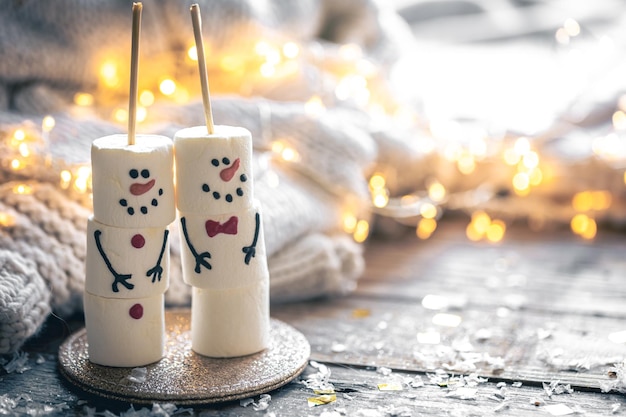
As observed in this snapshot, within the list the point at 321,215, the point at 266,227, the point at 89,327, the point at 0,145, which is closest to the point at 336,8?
the point at 321,215

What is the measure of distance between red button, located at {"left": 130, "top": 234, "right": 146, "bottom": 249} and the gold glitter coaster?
140 millimetres

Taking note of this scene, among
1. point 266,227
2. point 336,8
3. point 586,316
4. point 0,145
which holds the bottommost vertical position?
point 586,316

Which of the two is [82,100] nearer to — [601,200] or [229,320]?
[229,320]

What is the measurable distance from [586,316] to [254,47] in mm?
681

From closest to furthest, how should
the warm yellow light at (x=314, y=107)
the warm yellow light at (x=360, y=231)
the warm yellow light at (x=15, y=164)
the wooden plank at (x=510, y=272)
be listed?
the warm yellow light at (x=15, y=164), the wooden plank at (x=510, y=272), the warm yellow light at (x=314, y=107), the warm yellow light at (x=360, y=231)

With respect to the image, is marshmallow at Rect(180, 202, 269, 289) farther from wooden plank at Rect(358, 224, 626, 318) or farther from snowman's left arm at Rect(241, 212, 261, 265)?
wooden plank at Rect(358, 224, 626, 318)

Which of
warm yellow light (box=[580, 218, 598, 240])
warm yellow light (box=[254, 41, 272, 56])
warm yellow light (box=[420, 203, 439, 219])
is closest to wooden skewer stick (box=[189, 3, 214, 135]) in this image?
warm yellow light (box=[254, 41, 272, 56])

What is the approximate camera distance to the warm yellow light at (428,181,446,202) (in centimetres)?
157

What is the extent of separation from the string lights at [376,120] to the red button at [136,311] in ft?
1.19

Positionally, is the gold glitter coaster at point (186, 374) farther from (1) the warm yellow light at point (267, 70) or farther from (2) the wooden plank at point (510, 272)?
(1) the warm yellow light at point (267, 70)

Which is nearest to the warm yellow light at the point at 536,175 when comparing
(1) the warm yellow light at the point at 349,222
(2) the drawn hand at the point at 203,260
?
(1) the warm yellow light at the point at 349,222

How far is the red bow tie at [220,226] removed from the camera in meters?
0.85

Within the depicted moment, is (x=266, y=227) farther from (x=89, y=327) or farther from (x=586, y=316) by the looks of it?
(x=586, y=316)

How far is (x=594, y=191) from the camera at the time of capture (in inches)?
62.8
